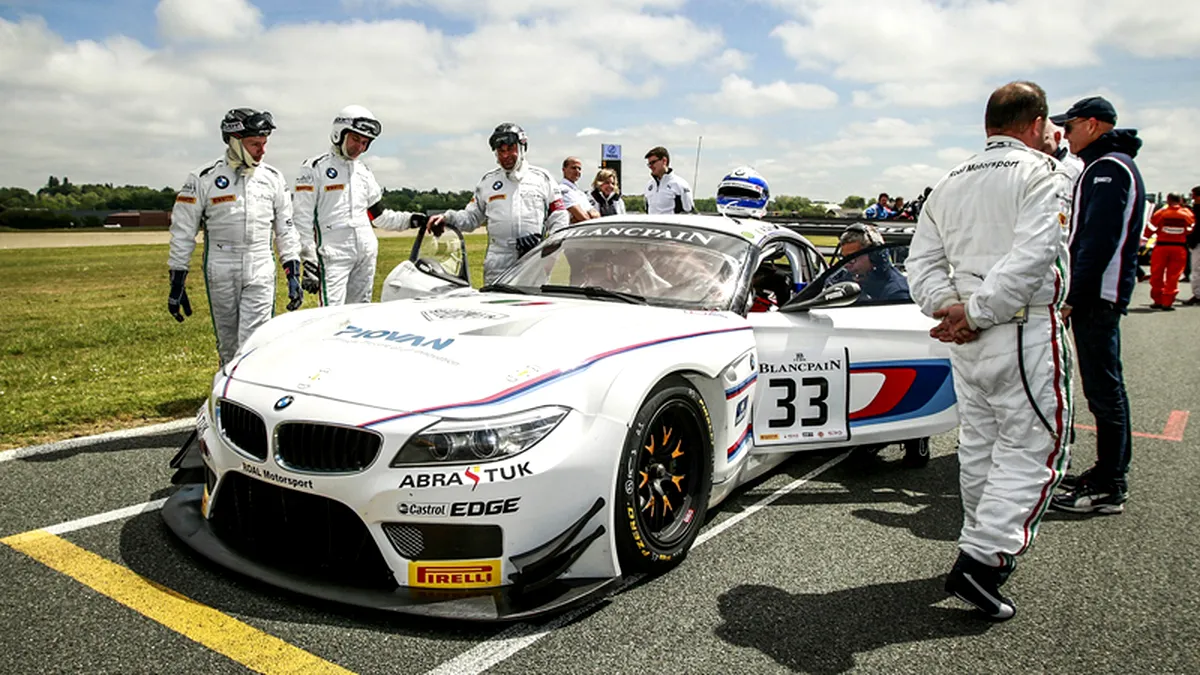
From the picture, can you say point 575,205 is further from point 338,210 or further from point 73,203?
point 73,203

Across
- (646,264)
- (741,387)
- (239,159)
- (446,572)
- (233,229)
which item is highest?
(239,159)

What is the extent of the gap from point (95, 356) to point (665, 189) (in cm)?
623

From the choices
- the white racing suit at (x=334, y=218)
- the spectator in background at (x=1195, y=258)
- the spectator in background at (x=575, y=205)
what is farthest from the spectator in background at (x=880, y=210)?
the white racing suit at (x=334, y=218)

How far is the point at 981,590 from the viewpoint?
3.04 meters

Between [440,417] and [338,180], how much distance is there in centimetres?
414

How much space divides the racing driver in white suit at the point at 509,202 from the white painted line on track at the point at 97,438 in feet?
8.04

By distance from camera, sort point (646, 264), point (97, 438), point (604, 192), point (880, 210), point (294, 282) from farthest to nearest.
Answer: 1. point (880, 210)
2. point (604, 192)
3. point (294, 282)
4. point (97, 438)
5. point (646, 264)

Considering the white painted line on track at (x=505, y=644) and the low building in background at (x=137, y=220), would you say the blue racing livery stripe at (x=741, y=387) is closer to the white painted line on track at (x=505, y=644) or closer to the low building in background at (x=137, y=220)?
the white painted line on track at (x=505, y=644)

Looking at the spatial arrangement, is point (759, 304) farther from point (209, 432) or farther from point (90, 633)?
point (90, 633)

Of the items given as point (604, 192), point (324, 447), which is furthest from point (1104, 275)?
point (604, 192)

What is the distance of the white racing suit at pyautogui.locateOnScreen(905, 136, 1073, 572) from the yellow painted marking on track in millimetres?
2289

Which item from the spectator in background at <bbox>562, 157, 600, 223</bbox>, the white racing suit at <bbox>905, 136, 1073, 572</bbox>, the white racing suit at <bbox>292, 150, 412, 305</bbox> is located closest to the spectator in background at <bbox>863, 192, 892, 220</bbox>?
the spectator in background at <bbox>562, 157, 600, 223</bbox>

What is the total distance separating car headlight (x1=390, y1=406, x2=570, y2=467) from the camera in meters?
2.78

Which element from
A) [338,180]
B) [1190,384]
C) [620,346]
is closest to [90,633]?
[620,346]
